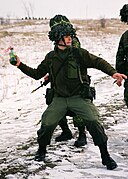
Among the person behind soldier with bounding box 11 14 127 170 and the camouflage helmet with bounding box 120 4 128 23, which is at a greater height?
the camouflage helmet with bounding box 120 4 128 23

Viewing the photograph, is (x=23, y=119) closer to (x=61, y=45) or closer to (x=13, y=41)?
(x=61, y=45)

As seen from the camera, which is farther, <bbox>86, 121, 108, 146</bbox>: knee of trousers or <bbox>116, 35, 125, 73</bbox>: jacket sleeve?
<bbox>116, 35, 125, 73</bbox>: jacket sleeve

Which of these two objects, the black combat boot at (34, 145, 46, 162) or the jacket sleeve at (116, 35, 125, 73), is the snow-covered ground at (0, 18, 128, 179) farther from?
the jacket sleeve at (116, 35, 125, 73)

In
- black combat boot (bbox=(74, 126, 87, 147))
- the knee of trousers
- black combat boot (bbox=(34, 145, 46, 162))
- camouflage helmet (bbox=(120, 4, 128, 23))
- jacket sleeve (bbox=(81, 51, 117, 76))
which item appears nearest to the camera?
the knee of trousers

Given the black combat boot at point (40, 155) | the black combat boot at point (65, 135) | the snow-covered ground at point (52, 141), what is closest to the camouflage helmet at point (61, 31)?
the black combat boot at point (40, 155)

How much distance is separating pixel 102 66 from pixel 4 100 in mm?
6867

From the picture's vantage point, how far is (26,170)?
14.5 ft

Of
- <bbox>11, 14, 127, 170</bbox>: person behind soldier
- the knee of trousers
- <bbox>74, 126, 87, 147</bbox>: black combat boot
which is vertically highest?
<bbox>11, 14, 127, 170</bbox>: person behind soldier

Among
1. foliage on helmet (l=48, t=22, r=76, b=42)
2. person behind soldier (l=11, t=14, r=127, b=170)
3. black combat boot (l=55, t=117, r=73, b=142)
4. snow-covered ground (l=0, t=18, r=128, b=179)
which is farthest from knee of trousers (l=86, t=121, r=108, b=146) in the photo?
black combat boot (l=55, t=117, r=73, b=142)

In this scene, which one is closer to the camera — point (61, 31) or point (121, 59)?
point (61, 31)

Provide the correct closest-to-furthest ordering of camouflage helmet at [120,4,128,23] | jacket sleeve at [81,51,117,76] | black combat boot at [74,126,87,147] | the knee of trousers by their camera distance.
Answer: the knee of trousers, jacket sleeve at [81,51,117,76], camouflage helmet at [120,4,128,23], black combat boot at [74,126,87,147]

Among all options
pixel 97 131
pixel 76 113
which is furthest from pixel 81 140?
pixel 97 131

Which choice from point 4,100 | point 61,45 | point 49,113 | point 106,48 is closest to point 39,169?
point 49,113

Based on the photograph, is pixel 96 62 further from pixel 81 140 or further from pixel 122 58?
pixel 81 140
